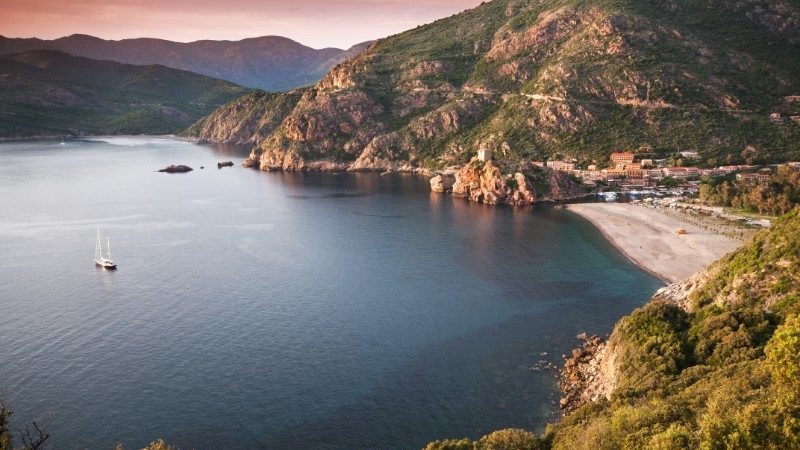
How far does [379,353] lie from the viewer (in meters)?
72.8

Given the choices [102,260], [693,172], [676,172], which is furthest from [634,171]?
[102,260]

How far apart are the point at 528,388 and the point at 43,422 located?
170 feet

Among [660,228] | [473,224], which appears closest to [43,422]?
[473,224]

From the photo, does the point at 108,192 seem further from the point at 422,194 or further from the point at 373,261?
the point at 373,261

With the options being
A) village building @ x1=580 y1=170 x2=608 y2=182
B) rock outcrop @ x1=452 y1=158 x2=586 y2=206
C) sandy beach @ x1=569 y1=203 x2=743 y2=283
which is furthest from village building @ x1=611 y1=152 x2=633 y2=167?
sandy beach @ x1=569 y1=203 x2=743 y2=283

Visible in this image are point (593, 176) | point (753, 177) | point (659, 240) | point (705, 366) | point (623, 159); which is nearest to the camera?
point (705, 366)

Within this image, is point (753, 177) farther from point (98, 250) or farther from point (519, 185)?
point (98, 250)

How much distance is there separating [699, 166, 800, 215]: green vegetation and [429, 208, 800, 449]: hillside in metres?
78.4

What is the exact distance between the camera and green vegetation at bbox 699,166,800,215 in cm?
13638

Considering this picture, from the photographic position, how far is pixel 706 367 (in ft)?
168

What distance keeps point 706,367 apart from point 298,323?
53013 mm

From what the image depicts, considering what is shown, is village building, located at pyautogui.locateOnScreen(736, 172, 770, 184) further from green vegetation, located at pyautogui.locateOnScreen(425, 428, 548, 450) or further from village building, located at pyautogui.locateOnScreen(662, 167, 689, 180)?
green vegetation, located at pyautogui.locateOnScreen(425, 428, 548, 450)

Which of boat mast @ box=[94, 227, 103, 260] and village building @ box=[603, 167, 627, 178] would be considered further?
village building @ box=[603, 167, 627, 178]

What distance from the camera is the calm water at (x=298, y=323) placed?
5903 centimetres
